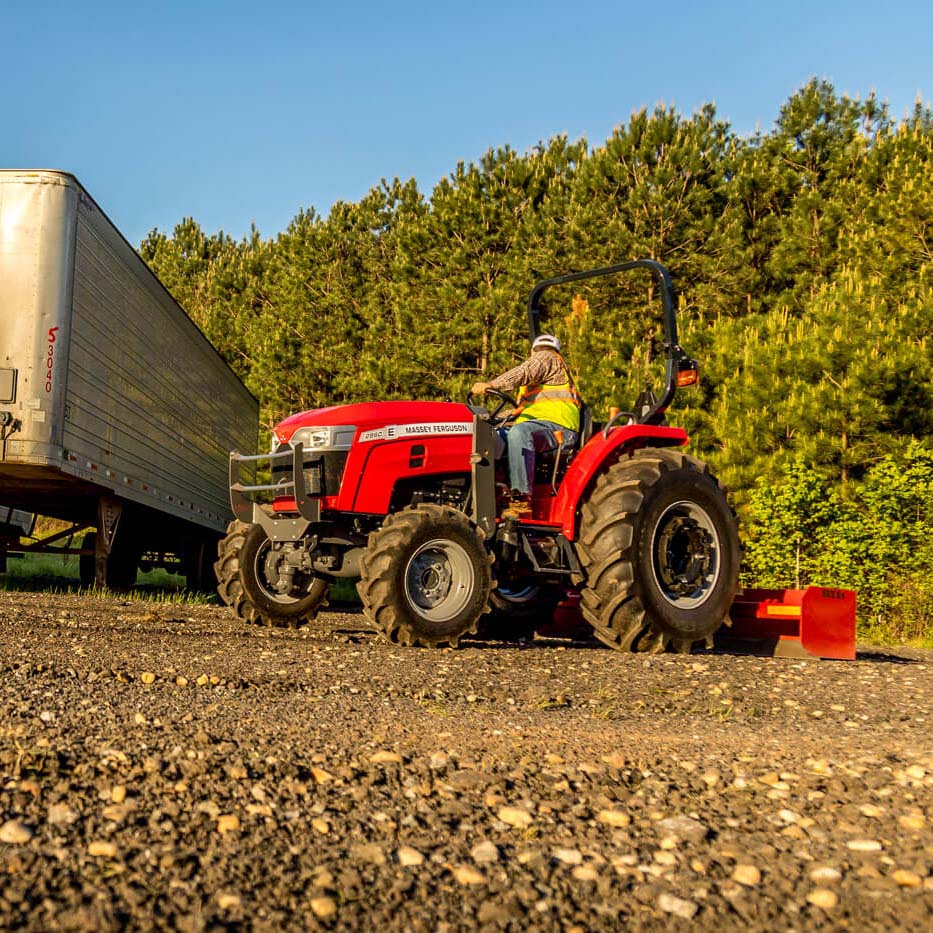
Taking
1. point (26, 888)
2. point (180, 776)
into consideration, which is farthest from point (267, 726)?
point (26, 888)

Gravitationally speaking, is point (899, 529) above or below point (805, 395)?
below

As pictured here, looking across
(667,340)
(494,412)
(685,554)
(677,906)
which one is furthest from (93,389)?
(677,906)

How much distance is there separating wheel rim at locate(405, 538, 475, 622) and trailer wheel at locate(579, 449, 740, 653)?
94cm

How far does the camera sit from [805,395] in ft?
48.3

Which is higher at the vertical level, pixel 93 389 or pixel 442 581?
pixel 93 389

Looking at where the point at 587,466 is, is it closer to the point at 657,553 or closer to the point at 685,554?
the point at 657,553

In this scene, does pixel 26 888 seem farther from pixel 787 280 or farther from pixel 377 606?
pixel 787 280

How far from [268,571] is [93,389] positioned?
12.2 feet

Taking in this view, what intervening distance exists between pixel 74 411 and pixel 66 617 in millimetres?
2767

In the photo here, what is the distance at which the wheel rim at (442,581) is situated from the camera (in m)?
6.30

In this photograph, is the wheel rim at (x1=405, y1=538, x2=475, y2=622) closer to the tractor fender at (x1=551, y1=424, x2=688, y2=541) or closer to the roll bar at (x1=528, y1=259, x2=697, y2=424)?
the tractor fender at (x1=551, y1=424, x2=688, y2=541)

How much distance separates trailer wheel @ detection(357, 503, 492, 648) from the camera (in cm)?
605

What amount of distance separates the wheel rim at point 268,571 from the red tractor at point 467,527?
0.01 meters

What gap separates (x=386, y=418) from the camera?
6.69 meters
